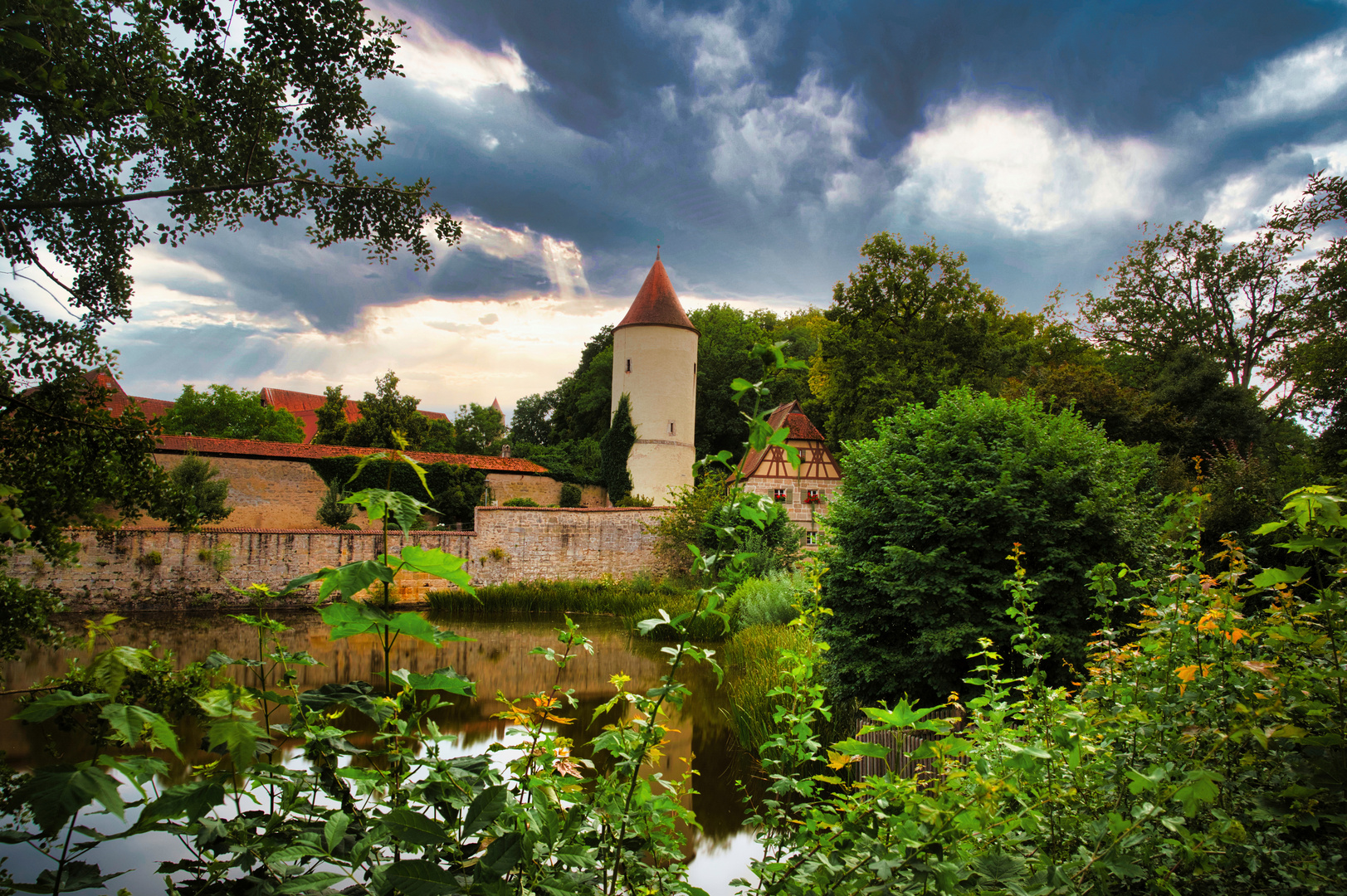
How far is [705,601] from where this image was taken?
149 cm

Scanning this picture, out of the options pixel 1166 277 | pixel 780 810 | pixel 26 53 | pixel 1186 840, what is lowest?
pixel 780 810

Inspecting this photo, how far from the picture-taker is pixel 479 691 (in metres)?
9.09

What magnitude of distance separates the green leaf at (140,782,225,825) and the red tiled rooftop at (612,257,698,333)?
28.0 m

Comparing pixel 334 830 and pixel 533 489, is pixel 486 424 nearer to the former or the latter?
pixel 533 489

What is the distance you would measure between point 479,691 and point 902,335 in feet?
54.0

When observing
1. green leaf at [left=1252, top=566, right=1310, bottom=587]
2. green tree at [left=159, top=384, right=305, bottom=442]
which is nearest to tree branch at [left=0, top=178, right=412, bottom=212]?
green leaf at [left=1252, top=566, right=1310, bottom=587]

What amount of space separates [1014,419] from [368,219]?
584cm

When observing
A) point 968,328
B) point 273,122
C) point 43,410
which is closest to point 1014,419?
point 273,122

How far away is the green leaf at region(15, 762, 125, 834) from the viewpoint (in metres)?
0.80

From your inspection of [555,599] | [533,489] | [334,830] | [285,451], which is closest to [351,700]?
[334,830]

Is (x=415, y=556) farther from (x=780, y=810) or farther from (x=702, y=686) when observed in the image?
(x=702, y=686)

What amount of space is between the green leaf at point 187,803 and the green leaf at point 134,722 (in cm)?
15

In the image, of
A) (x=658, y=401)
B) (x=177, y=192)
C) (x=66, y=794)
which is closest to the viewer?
(x=66, y=794)

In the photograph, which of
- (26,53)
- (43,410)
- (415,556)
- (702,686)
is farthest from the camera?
(702,686)
